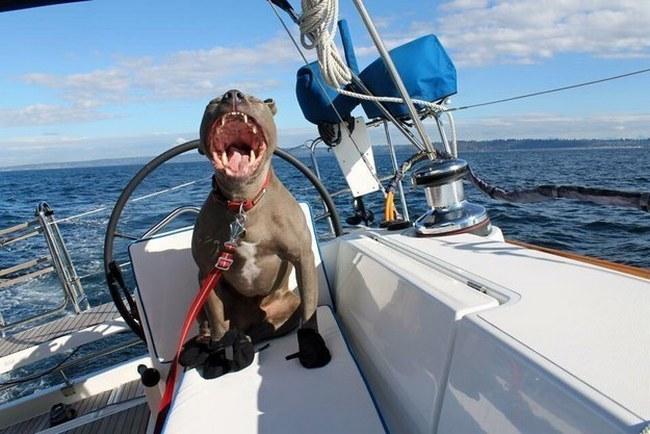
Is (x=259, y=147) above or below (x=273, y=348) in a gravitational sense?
above

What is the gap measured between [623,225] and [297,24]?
24.7 feet

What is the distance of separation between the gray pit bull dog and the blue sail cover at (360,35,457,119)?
82 cm

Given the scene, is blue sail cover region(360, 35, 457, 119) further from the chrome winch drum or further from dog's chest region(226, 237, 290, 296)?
dog's chest region(226, 237, 290, 296)

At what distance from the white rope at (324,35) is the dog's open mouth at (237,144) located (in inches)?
22.4

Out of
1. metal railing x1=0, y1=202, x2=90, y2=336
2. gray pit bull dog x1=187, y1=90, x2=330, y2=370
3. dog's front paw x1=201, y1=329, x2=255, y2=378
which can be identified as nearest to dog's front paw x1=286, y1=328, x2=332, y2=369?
gray pit bull dog x1=187, y1=90, x2=330, y2=370

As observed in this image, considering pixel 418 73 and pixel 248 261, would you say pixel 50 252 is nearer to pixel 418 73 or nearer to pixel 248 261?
pixel 248 261

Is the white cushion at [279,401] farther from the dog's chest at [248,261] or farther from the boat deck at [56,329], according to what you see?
the boat deck at [56,329]

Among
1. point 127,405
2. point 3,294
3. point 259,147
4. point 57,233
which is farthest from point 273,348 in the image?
point 3,294

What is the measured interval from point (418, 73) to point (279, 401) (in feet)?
5.82

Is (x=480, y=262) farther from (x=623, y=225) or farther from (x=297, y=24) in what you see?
(x=623, y=225)

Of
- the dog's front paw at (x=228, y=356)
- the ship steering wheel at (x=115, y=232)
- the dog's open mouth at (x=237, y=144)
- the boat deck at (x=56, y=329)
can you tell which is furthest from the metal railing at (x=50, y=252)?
the dog's open mouth at (x=237, y=144)

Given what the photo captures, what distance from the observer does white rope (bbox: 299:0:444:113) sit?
1991mm

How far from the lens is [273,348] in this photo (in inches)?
80.7

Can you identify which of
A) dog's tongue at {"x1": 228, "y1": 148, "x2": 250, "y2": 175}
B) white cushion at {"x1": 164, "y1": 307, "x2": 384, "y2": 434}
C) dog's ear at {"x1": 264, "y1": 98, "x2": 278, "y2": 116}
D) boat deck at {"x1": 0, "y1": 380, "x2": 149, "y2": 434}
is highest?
dog's ear at {"x1": 264, "y1": 98, "x2": 278, "y2": 116}
